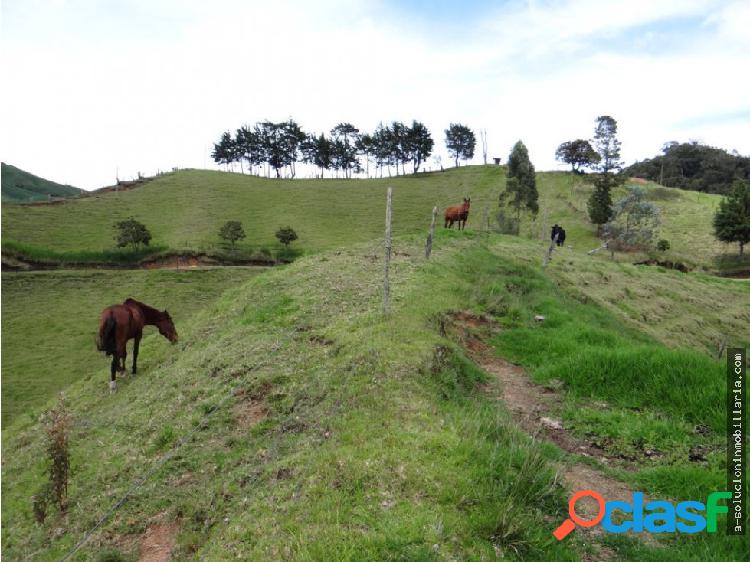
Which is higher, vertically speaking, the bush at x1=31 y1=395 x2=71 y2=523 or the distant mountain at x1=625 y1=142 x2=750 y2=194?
the distant mountain at x1=625 y1=142 x2=750 y2=194

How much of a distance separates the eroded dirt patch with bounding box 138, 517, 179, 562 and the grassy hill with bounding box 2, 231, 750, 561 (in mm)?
71

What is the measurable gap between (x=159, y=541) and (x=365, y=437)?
3496mm

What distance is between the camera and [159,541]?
7.05 metres

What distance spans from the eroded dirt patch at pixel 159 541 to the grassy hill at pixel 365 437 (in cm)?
7

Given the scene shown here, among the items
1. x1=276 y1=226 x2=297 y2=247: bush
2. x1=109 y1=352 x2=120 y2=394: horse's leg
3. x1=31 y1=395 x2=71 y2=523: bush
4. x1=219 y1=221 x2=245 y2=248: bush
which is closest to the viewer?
x1=31 y1=395 x2=71 y2=523: bush

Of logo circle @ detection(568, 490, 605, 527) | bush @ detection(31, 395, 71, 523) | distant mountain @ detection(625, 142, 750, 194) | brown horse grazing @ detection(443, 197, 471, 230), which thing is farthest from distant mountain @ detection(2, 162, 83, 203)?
distant mountain @ detection(625, 142, 750, 194)

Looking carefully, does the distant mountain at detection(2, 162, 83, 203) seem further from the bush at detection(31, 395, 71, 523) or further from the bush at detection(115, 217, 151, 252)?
the bush at detection(31, 395, 71, 523)

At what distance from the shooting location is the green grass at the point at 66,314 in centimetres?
2503

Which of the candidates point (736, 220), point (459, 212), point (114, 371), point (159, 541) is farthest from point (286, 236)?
point (736, 220)

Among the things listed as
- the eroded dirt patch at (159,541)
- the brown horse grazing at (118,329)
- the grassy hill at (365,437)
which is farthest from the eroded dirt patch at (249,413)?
the brown horse grazing at (118,329)

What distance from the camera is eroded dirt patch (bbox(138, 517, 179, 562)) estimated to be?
6.74 m

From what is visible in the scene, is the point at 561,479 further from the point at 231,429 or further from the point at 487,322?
the point at 487,322

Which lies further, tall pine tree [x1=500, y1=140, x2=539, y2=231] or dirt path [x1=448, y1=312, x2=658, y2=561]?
tall pine tree [x1=500, y1=140, x2=539, y2=231]

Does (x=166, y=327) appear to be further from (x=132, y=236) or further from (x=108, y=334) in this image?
(x=132, y=236)
